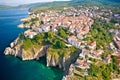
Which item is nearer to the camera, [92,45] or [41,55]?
[92,45]

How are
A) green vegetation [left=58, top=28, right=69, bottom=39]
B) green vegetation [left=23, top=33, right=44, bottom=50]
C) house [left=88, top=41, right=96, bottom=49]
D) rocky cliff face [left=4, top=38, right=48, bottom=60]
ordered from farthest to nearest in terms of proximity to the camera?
green vegetation [left=58, top=28, right=69, bottom=39] → green vegetation [left=23, top=33, right=44, bottom=50] → rocky cliff face [left=4, top=38, right=48, bottom=60] → house [left=88, top=41, right=96, bottom=49]

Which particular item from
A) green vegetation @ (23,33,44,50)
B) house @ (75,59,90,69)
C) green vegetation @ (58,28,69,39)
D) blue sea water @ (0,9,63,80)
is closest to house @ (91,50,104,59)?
house @ (75,59,90,69)

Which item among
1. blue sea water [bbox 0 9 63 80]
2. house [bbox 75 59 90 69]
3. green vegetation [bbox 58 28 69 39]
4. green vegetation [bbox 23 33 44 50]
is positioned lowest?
blue sea water [bbox 0 9 63 80]

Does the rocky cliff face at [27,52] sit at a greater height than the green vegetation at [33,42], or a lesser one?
lesser

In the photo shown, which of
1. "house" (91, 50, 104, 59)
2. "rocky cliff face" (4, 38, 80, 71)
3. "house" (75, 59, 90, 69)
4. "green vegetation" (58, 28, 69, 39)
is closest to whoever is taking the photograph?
"house" (75, 59, 90, 69)

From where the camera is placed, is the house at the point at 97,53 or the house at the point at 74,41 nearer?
the house at the point at 97,53

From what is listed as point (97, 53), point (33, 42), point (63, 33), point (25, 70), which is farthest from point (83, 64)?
point (63, 33)

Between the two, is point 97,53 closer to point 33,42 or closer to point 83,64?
point 83,64

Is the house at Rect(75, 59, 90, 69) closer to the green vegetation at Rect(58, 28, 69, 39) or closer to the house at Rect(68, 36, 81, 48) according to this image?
the house at Rect(68, 36, 81, 48)

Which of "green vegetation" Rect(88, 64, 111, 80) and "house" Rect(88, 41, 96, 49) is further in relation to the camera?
"house" Rect(88, 41, 96, 49)

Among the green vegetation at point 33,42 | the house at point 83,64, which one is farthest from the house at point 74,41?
the house at point 83,64

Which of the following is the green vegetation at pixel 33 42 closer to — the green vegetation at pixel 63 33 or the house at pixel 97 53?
the green vegetation at pixel 63 33
